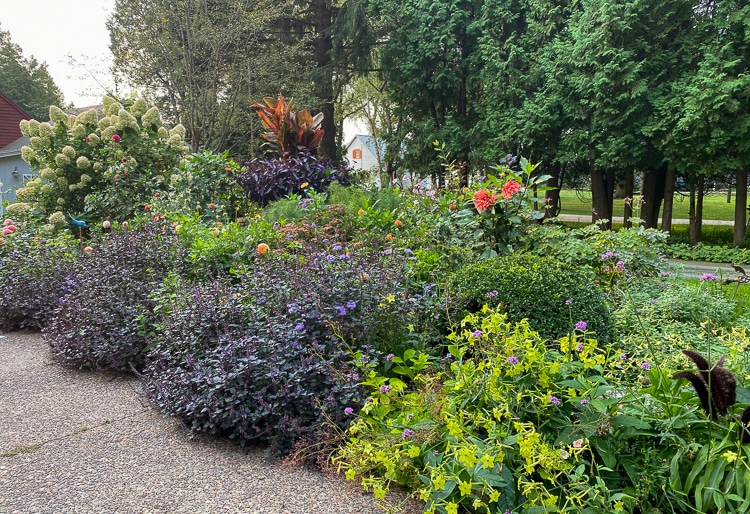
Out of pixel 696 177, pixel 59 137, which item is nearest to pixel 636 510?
pixel 59 137

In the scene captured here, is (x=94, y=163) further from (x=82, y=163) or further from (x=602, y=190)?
(x=602, y=190)

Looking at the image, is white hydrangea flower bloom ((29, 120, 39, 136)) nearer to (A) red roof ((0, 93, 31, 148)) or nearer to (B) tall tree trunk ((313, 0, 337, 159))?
(B) tall tree trunk ((313, 0, 337, 159))

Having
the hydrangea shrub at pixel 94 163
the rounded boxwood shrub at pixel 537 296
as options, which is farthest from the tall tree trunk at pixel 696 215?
the hydrangea shrub at pixel 94 163

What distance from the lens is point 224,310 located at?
2781 mm

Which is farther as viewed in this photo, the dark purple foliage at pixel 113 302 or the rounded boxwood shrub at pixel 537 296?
the dark purple foliage at pixel 113 302

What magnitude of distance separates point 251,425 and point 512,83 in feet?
39.0

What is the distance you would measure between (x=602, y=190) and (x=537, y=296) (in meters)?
10.7

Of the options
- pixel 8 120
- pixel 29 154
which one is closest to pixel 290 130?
pixel 29 154

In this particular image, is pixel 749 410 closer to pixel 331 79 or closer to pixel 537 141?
pixel 537 141

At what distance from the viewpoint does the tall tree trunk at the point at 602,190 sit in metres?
12.3

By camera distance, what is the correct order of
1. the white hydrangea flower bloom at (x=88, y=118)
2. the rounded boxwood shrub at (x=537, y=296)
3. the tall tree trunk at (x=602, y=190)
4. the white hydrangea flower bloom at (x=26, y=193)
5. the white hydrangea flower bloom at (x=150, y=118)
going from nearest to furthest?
1. the rounded boxwood shrub at (x=537, y=296)
2. the white hydrangea flower bloom at (x=26, y=193)
3. the white hydrangea flower bloom at (x=88, y=118)
4. the white hydrangea flower bloom at (x=150, y=118)
5. the tall tree trunk at (x=602, y=190)

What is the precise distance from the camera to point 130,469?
6.91 feet

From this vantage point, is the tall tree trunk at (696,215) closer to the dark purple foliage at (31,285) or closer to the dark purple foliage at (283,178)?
the dark purple foliage at (283,178)

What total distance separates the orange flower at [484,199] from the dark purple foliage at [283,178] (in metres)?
3.52
